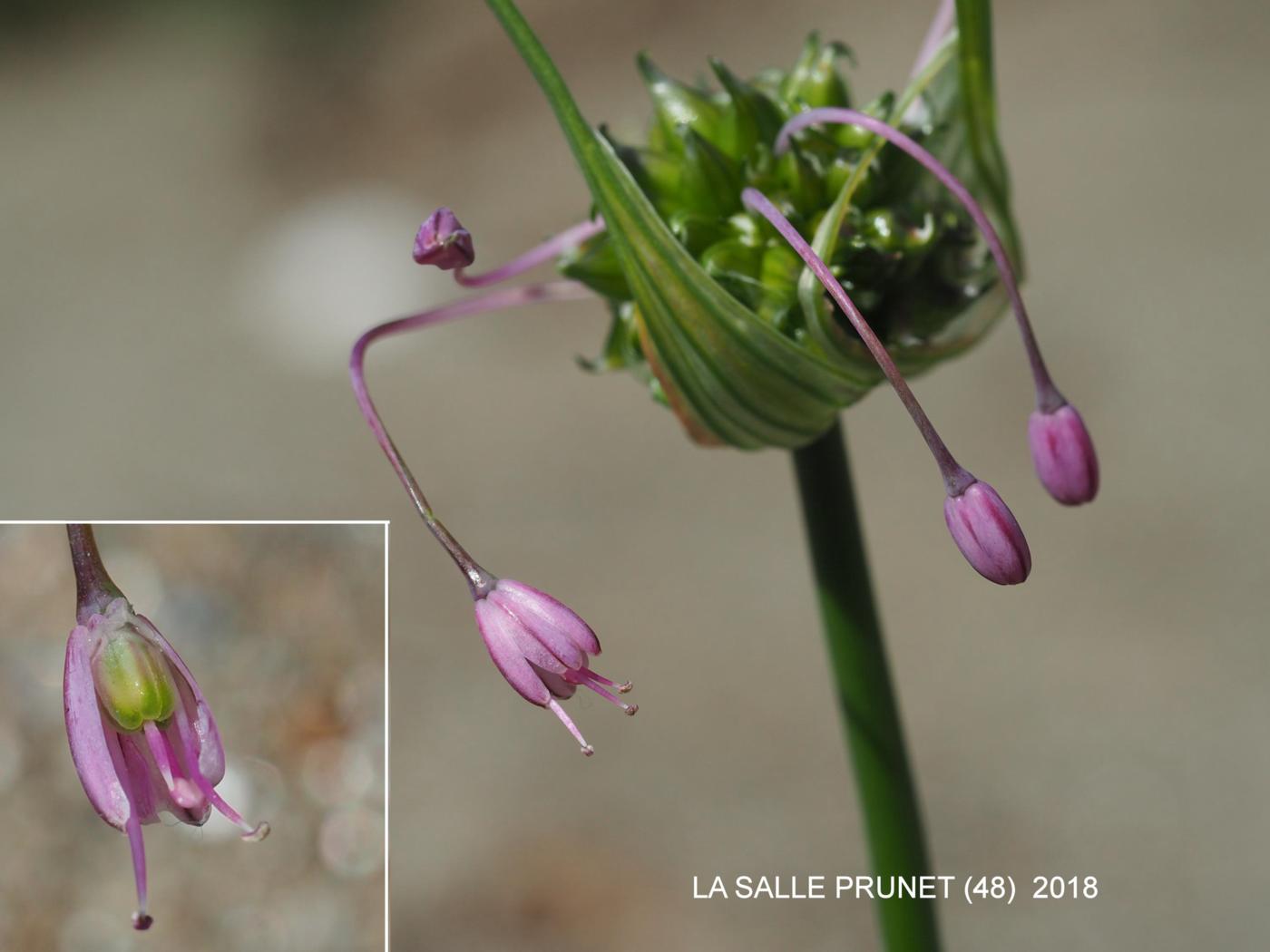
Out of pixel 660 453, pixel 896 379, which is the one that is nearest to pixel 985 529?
pixel 896 379

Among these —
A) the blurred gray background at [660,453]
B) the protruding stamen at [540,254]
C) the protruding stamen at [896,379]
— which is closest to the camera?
the protruding stamen at [896,379]

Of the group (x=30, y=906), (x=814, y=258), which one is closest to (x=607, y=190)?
(x=814, y=258)

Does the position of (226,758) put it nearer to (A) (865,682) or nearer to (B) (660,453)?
(A) (865,682)

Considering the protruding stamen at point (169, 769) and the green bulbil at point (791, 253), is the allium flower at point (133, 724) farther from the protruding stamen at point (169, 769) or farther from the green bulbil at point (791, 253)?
the green bulbil at point (791, 253)

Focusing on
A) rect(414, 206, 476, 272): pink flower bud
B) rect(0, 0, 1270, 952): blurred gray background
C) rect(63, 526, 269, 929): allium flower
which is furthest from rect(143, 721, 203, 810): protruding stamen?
rect(0, 0, 1270, 952): blurred gray background

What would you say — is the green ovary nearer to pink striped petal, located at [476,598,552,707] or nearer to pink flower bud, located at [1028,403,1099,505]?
pink striped petal, located at [476,598,552,707]

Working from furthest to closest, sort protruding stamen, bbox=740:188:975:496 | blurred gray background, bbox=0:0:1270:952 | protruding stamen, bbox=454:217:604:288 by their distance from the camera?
blurred gray background, bbox=0:0:1270:952 → protruding stamen, bbox=454:217:604:288 → protruding stamen, bbox=740:188:975:496

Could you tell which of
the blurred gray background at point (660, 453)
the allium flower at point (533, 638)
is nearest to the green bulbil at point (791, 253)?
the allium flower at point (533, 638)

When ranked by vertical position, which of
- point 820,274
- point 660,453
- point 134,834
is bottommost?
point 134,834
